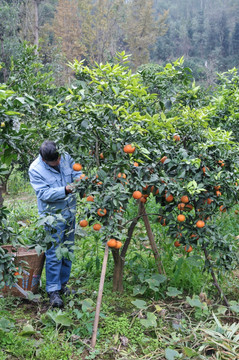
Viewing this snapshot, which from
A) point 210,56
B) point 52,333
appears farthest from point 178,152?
point 210,56

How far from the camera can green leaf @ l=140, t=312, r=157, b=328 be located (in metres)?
2.34

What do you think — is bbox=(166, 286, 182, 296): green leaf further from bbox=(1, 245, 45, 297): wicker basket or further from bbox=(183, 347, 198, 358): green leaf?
bbox=(1, 245, 45, 297): wicker basket

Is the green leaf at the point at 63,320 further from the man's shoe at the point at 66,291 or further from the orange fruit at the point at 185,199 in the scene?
the orange fruit at the point at 185,199

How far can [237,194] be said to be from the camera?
8.36 feet

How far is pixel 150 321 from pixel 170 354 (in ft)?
0.97

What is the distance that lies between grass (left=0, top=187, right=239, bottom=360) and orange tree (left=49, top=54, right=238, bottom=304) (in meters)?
0.28

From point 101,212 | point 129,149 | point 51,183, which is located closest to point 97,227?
point 101,212

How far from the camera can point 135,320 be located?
2549 millimetres

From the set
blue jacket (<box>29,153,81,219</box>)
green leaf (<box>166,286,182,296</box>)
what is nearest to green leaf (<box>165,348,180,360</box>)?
green leaf (<box>166,286,182,296</box>)

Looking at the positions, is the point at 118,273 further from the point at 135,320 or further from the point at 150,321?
the point at 150,321

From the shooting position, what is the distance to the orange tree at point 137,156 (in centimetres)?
215

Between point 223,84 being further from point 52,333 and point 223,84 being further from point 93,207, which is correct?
point 52,333

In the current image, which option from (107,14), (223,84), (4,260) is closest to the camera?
(4,260)

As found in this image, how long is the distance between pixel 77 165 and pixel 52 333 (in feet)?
3.72
